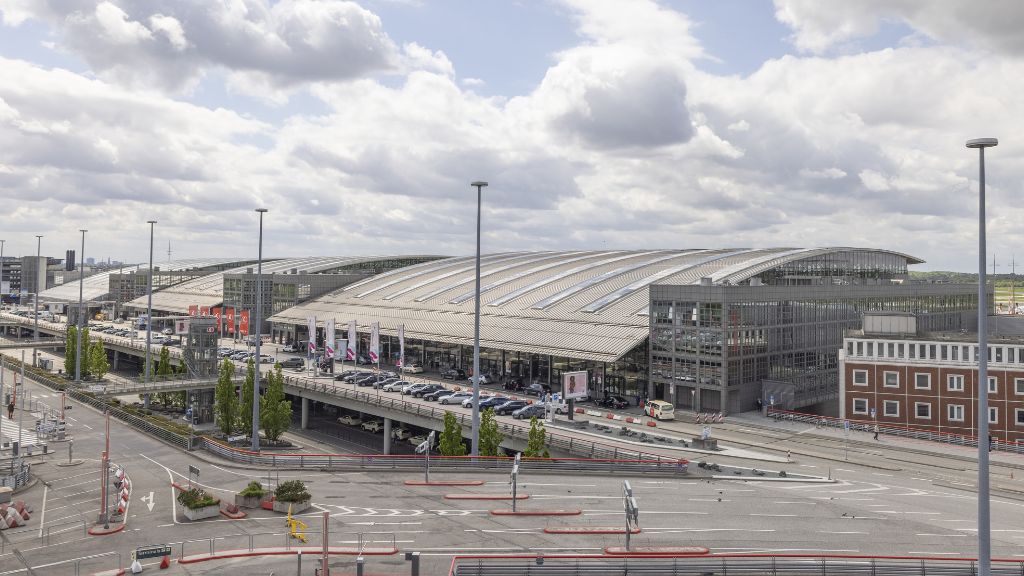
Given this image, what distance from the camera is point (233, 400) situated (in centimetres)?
6744

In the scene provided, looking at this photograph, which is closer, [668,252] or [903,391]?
[903,391]

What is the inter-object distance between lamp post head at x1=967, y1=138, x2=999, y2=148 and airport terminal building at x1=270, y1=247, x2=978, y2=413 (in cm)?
5395

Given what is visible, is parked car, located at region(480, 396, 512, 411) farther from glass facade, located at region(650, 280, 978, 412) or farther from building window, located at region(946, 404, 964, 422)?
building window, located at region(946, 404, 964, 422)

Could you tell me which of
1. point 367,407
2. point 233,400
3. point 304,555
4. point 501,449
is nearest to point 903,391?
point 501,449

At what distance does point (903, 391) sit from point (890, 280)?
50016mm

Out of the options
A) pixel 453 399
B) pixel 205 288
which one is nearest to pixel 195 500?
pixel 453 399

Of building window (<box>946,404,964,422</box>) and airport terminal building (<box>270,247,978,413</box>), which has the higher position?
airport terminal building (<box>270,247,978,413</box>)

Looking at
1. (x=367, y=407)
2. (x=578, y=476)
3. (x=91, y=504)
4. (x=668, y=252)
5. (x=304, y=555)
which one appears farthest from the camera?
(x=668, y=252)

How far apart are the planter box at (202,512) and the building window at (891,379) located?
58.5 metres

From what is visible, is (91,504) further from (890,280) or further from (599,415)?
(890,280)

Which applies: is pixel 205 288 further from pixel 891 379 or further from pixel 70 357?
pixel 891 379

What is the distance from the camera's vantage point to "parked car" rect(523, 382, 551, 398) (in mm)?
80875

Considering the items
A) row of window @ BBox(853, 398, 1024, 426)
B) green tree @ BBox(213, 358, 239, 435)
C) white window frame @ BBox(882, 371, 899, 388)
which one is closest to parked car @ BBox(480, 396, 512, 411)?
green tree @ BBox(213, 358, 239, 435)

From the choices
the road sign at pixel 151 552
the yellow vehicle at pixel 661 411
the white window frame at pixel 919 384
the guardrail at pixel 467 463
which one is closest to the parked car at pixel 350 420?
the yellow vehicle at pixel 661 411
